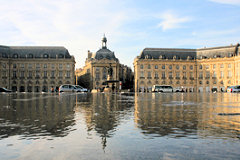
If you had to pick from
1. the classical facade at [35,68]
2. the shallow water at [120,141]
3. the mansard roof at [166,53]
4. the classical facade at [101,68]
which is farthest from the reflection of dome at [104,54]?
the shallow water at [120,141]

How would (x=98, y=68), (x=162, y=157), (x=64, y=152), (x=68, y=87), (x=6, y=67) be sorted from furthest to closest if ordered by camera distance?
(x=98, y=68), (x=6, y=67), (x=68, y=87), (x=64, y=152), (x=162, y=157)

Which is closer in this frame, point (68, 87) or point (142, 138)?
point (142, 138)

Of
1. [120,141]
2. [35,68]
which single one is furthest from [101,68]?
[120,141]

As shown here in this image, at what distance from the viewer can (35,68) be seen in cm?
10975

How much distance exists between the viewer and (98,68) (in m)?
123

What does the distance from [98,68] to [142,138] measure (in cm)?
11659

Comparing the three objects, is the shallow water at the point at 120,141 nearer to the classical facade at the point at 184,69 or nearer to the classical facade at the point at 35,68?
the classical facade at the point at 184,69

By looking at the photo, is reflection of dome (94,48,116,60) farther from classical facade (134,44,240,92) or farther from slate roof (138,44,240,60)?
slate roof (138,44,240,60)

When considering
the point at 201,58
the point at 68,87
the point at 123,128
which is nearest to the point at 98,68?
the point at 201,58

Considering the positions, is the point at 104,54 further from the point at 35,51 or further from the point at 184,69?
the point at 184,69

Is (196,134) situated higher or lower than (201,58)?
lower

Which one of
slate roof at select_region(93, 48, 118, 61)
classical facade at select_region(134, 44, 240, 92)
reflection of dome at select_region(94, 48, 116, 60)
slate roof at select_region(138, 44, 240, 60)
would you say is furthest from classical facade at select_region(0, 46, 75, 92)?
slate roof at select_region(138, 44, 240, 60)

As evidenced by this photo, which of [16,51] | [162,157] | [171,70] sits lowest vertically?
[162,157]

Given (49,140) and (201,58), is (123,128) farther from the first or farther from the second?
(201,58)
